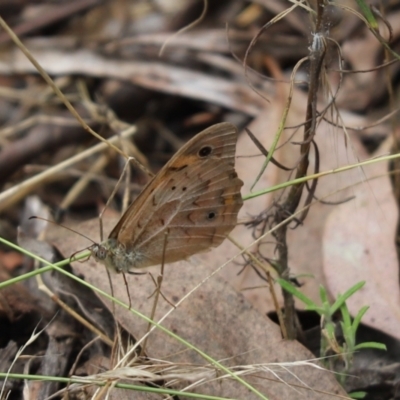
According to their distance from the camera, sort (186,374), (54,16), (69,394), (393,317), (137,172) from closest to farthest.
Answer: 1. (186,374)
2. (69,394)
3. (393,317)
4. (137,172)
5. (54,16)

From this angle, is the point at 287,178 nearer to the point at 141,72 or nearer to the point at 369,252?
the point at 369,252

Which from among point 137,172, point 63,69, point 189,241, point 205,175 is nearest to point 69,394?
point 189,241

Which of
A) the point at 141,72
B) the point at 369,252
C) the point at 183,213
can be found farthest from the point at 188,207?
the point at 141,72

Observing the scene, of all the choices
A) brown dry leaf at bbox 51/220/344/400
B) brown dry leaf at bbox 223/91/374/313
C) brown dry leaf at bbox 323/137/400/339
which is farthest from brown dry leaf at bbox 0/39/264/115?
brown dry leaf at bbox 51/220/344/400

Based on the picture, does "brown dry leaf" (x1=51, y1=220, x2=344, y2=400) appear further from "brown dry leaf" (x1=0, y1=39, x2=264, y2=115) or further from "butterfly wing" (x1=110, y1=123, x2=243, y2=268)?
"brown dry leaf" (x1=0, y1=39, x2=264, y2=115)

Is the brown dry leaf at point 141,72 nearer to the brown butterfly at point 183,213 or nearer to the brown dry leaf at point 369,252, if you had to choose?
the brown dry leaf at point 369,252

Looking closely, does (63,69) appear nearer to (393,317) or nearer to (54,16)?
(54,16)
